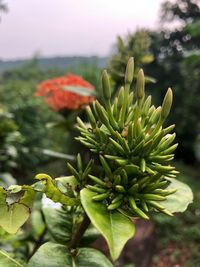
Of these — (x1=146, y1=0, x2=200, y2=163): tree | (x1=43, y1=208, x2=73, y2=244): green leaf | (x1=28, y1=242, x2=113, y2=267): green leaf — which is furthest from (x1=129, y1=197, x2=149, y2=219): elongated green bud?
(x1=146, y1=0, x2=200, y2=163): tree

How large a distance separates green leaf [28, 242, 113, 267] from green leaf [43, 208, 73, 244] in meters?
0.11

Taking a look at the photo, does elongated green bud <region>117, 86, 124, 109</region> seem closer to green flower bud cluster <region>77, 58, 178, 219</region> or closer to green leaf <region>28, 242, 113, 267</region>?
green flower bud cluster <region>77, 58, 178, 219</region>

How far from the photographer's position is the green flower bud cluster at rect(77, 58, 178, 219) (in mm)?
Result: 735

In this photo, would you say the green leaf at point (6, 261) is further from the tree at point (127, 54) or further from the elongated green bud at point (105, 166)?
the tree at point (127, 54)

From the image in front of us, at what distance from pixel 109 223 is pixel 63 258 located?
0.14 metres

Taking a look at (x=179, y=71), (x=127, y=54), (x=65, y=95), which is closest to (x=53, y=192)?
(x=127, y=54)

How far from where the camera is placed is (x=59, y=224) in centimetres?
97

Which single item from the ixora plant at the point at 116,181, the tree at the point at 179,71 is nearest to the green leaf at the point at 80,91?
the ixora plant at the point at 116,181

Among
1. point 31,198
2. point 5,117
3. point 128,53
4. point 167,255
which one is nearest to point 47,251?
point 31,198

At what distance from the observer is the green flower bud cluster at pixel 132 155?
0.74m

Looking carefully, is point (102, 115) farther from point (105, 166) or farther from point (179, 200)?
point (179, 200)

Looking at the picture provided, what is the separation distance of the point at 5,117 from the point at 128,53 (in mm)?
1179

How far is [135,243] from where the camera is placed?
14.0 feet

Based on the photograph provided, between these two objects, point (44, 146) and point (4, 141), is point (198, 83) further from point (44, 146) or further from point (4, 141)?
point (4, 141)
